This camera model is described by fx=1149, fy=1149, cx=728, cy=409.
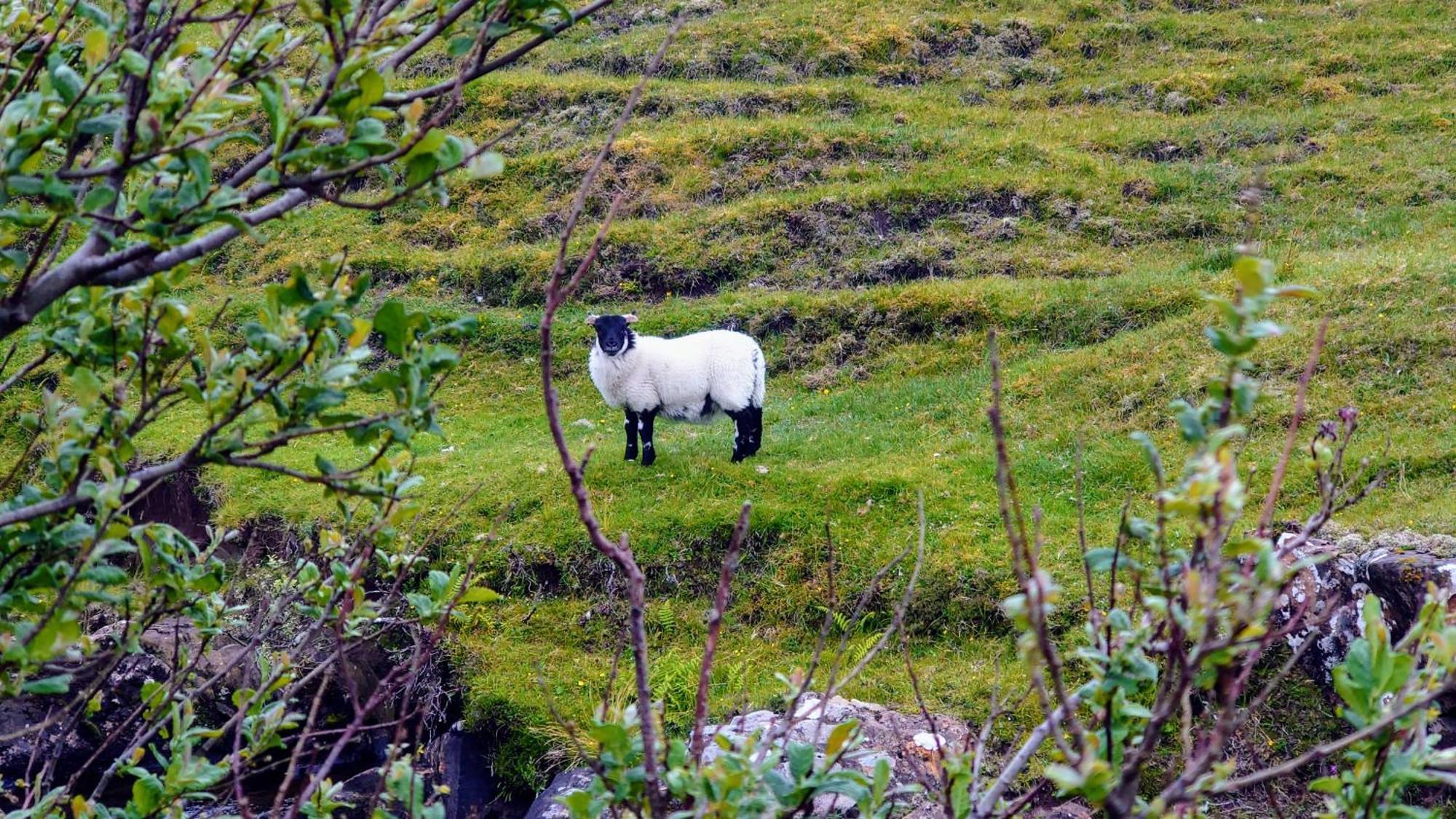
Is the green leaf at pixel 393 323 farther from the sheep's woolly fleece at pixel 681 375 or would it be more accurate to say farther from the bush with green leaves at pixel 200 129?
the sheep's woolly fleece at pixel 681 375

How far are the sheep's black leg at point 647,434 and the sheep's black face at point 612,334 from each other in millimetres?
848

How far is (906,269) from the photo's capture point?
62.6 feet

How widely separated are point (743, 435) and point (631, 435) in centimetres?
129

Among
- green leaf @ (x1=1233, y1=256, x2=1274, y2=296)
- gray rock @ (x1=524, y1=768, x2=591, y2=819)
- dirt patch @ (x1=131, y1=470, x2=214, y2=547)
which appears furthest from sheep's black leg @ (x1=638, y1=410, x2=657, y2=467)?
green leaf @ (x1=1233, y1=256, x2=1274, y2=296)

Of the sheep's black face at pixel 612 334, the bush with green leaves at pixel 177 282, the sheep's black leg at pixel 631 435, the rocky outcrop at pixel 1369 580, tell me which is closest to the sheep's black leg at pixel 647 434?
the sheep's black leg at pixel 631 435

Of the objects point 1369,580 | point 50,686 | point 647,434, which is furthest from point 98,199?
point 647,434

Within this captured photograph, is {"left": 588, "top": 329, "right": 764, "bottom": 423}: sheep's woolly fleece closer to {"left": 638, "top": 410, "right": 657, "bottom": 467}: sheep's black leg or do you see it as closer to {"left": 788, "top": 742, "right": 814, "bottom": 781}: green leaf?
{"left": 638, "top": 410, "right": 657, "bottom": 467}: sheep's black leg

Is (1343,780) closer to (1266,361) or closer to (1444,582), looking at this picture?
(1444,582)

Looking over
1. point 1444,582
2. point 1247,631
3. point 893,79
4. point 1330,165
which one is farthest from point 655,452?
point 893,79

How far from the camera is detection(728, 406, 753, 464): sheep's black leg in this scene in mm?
13008

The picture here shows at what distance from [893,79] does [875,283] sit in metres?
9.77

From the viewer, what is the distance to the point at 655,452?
44.2 feet

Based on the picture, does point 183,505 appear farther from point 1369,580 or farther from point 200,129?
point 1369,580

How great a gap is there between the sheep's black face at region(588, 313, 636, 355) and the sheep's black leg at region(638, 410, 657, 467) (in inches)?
33.4
